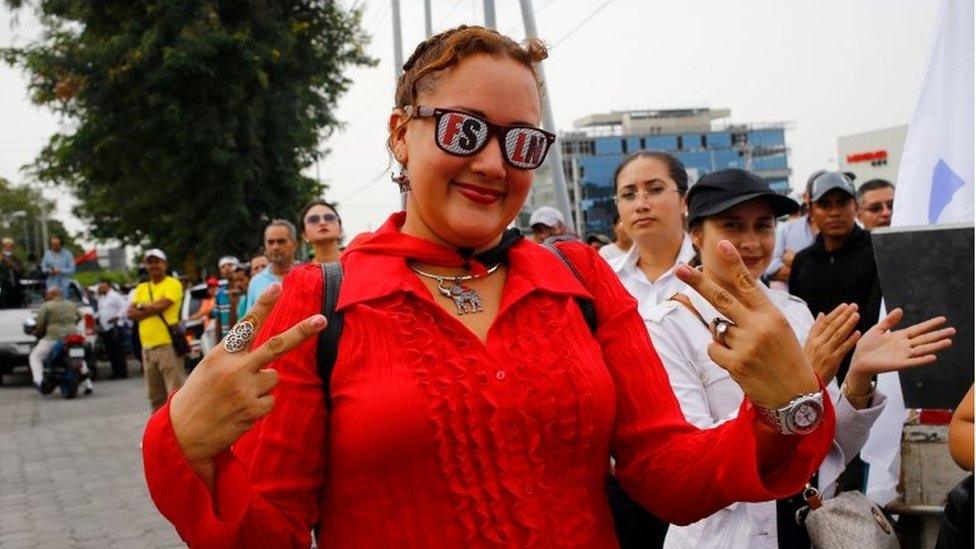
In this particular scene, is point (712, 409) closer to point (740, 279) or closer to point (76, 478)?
point (740, 279)

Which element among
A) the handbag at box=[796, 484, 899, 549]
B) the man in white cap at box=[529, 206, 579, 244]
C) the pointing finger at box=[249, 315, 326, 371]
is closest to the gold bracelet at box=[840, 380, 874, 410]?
the handbag at box=[796, 484, 899, 549]

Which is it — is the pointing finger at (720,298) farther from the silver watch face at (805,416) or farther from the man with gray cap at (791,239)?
the man with gray cap at (791,239)

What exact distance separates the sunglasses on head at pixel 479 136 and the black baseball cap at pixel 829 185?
4081 mm

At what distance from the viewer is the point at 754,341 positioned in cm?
182

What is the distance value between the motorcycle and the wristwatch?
50.6 ft

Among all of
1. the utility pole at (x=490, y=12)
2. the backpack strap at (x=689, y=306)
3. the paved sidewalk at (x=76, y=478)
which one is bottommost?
the paved sidewalk at (x=76, y=478)

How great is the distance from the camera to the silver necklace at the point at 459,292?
2090mm

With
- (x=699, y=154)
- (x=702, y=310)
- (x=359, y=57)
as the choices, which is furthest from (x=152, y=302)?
(x=699, y=154)

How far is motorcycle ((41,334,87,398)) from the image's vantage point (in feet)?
51.8

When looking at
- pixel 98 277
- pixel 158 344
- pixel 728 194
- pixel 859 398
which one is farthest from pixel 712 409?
pixel 98 277

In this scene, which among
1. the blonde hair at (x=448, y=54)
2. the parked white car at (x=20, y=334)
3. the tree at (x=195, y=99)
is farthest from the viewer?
the tree at (x=195, y=99)

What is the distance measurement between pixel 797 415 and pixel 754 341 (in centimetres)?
17

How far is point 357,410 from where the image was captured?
187cm

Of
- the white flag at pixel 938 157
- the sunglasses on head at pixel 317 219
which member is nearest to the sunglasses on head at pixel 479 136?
the white flag at pixel 938 157
